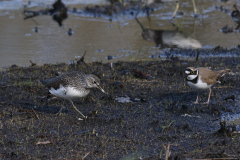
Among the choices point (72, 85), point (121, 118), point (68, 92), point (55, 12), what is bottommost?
point (55, 12)

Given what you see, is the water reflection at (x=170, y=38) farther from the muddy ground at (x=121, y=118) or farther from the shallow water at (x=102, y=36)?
the muddy ground at (x=121, y=118)

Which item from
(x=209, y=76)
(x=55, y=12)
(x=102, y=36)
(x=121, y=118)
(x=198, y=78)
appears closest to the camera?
(x=121, y=118)

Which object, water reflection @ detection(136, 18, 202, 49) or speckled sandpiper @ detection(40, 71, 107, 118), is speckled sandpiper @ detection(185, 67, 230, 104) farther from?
water reflection @ detection(136, 18, 202, 49)

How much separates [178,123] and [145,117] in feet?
1.91

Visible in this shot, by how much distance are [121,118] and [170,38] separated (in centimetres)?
671

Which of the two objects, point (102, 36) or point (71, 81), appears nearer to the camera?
point (71, 81)

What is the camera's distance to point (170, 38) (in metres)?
12.1

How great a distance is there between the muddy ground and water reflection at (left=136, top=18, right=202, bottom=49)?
9.09ft

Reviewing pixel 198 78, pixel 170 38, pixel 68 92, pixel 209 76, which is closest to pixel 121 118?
pixel 68 92

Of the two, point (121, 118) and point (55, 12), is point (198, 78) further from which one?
point (55, 12)

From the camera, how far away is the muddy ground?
4.80 meters

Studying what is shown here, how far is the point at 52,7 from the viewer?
56.1 ft

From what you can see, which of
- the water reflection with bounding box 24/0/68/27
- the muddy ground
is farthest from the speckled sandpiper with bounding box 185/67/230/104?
the water reflection with bounding box 24/0/68/27

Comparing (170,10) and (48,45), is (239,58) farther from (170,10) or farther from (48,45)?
(170,10)
